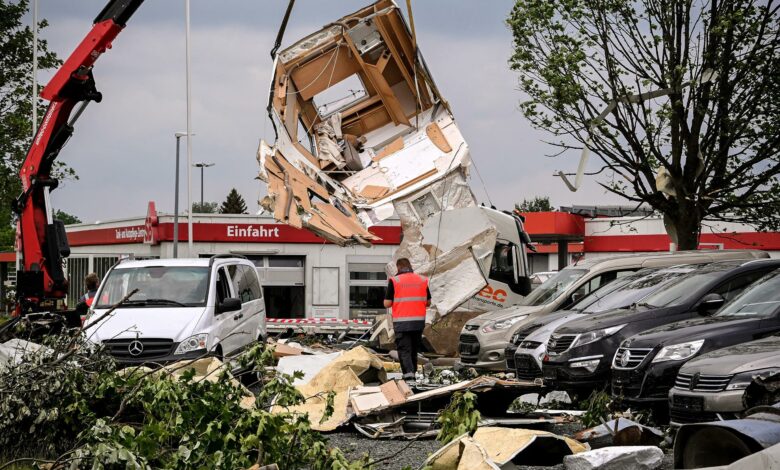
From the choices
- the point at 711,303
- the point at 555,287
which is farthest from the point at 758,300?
the point at 555,287

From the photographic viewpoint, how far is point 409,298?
47.9 feet

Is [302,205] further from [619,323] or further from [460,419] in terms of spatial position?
[460,419]

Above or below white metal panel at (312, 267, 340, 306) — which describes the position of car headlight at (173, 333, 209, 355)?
below

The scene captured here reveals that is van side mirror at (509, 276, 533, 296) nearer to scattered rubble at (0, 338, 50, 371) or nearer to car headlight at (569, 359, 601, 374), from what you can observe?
car headlight at (569, 359, 601, 374)

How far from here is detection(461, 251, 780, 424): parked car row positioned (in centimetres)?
860

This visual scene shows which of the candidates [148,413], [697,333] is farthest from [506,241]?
[148,413]

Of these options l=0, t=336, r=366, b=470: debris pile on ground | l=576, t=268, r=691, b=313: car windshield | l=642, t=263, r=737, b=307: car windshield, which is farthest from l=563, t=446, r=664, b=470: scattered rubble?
l=576, t=268, r=691, b=313: car windshield

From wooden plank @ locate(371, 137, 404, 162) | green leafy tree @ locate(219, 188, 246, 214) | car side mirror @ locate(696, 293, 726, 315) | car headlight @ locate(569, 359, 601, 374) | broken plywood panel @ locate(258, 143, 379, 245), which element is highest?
green leafy tree @ locate(219, 188, 246, 214)

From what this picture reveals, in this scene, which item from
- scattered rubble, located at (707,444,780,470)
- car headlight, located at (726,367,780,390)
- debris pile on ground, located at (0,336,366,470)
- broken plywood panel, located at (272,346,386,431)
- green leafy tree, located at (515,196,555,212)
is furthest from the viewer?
green leafy tree, located at (515,196,555,212)

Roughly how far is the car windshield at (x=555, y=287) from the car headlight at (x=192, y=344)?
5.89 metres

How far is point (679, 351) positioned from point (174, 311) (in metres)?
7.05

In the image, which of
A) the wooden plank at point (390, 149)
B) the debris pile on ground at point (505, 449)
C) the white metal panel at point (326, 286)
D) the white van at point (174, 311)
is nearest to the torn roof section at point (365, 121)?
the wooden plank at point (390, 149)

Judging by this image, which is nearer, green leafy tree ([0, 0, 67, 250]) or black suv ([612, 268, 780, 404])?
black suv ([612, 268, 780, 404])

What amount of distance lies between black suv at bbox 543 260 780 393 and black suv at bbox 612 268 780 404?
83cm
